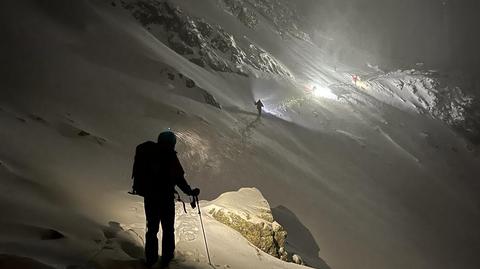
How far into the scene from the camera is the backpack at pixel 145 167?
5160 millimetres

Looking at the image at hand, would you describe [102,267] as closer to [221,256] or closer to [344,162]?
[221,256]

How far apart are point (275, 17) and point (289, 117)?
51130 mm

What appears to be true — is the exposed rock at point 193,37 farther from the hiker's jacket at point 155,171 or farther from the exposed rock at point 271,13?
the hiker's jacket at point 155,171

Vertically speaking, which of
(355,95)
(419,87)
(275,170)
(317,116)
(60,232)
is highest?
(419,87)

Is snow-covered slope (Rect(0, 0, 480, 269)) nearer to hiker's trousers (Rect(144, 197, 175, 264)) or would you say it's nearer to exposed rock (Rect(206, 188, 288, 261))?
hiker's trousers (Rect(144, 197, 175, 264))

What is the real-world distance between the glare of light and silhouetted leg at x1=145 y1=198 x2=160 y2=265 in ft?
125

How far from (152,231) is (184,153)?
12636 millimetres

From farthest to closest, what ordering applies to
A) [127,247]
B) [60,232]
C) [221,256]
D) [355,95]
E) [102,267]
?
[355,95] → [221,256] → [127,247] → [60,232] → [102,267]

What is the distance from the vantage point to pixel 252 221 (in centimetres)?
934

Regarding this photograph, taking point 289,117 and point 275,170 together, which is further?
point 289,117

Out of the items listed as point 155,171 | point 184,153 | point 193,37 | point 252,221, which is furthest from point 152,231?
point 193,37

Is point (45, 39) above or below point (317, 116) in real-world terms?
below

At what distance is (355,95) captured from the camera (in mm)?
50312

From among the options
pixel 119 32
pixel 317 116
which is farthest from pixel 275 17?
pixel 119 32
